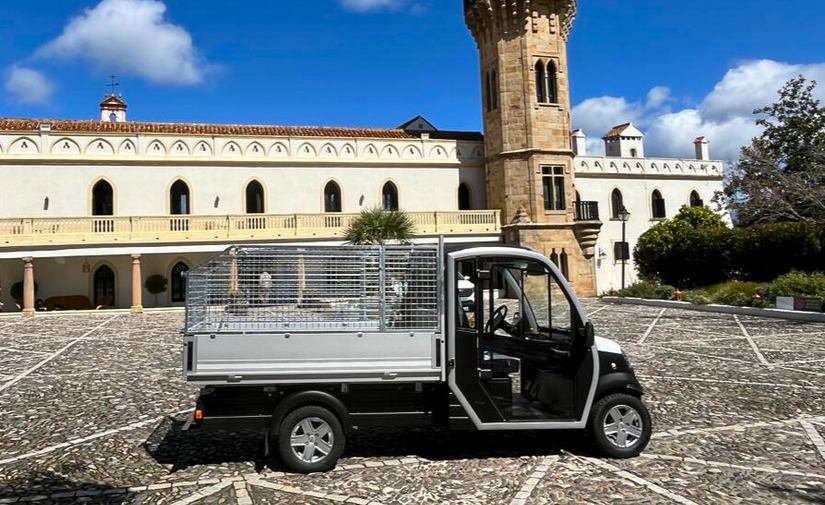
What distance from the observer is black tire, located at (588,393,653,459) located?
5.25 m

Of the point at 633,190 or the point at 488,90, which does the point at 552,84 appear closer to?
the point at 488,90

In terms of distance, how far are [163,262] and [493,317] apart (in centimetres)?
2216

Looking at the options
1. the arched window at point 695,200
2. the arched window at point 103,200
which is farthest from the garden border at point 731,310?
the arched window at point 103,200

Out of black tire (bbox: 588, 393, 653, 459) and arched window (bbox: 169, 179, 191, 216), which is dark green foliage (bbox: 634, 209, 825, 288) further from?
arched window (bbox: 169, 179, 191, 216)

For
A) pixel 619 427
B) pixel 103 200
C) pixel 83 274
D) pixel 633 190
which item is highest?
pixel 633 190

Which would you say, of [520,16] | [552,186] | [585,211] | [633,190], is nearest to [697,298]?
[585,211]

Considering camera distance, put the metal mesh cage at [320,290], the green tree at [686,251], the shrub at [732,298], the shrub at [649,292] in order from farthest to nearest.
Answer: the green tree at [686,251] → the shrub at [649,292] → the shrub at [732,298] → the metal mesh cage at [320,290]

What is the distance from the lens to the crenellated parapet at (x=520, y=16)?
25234mm

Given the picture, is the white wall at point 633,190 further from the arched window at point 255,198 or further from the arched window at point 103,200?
the arched window at point 103,200

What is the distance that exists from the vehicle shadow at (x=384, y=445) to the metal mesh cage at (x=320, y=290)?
1.33m

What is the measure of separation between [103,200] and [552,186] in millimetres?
20498

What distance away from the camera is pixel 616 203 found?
31922 millimetres

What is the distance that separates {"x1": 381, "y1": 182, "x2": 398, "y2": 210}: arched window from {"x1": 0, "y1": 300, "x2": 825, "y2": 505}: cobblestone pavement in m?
18.9

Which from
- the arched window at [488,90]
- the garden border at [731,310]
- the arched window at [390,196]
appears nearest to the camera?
the garden border at [731,310]
